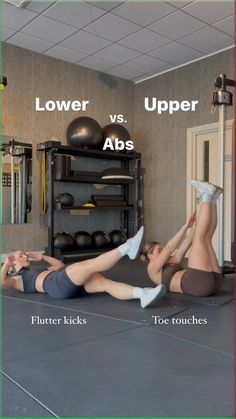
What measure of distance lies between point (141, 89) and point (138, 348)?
502 centimetres

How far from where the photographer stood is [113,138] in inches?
204

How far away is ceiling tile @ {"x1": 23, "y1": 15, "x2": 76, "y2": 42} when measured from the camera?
13.6 feet

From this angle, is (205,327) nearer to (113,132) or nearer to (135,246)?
(135,246)

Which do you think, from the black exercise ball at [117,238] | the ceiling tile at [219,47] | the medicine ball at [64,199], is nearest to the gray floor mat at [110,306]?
the medicine ball at [64,199]

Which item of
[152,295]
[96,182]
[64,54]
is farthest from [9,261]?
[64,54]

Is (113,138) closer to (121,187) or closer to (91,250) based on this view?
(121,187)

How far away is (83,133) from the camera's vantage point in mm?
4891

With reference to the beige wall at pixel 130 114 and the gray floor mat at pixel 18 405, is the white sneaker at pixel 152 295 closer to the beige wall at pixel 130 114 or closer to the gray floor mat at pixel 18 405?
the gray floor mat at pixel 18 405

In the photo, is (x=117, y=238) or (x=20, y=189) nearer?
(x=20, y=189)

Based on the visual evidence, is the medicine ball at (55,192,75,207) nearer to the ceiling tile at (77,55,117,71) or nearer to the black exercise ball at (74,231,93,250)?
the black exercise ball at (74,231,93,250)

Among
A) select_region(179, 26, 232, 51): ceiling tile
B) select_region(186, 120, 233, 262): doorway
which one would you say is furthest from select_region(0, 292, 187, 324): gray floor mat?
select_region(179, 26, 232, 51): ceiling tile

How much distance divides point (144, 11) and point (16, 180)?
250 centimetres

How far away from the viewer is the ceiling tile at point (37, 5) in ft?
12.4

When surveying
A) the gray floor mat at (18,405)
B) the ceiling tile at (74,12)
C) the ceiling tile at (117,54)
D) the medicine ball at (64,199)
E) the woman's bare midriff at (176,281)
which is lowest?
the gray floor mat at (18,405)
